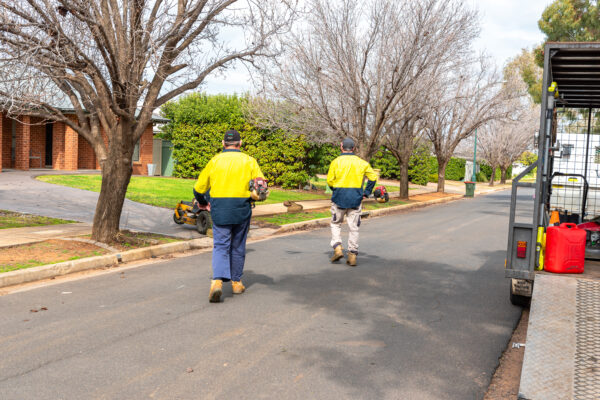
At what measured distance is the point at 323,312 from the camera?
6.02 metres

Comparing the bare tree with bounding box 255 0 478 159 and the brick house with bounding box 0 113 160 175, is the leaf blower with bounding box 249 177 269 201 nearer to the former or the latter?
the bare tree with bounding box 255 0 478 159

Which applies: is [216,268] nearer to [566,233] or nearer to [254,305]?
[254,305]

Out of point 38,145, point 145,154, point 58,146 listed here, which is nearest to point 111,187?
point 58,146

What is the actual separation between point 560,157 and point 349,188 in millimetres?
3225

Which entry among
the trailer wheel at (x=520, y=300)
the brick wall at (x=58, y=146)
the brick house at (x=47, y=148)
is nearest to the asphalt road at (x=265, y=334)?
the trailer wheel at (x=520, y=300)

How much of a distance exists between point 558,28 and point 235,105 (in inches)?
616

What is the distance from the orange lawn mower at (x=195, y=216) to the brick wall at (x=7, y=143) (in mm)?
16590

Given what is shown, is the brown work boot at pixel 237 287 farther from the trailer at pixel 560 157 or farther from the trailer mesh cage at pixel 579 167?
the trailer mesh cage at pixel 579 167

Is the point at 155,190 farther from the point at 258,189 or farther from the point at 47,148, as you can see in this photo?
the point at 258,189

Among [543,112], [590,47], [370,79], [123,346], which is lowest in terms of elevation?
[123,346]

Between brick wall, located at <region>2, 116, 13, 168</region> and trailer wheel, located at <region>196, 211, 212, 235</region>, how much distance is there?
17.6m

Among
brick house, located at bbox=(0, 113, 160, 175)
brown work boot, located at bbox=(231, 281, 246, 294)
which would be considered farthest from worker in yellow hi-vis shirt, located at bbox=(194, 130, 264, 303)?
brick house, located at bbox=(0, 113, 160, 175)

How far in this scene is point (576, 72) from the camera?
6.73m

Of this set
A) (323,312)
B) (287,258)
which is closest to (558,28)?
(287,258)
